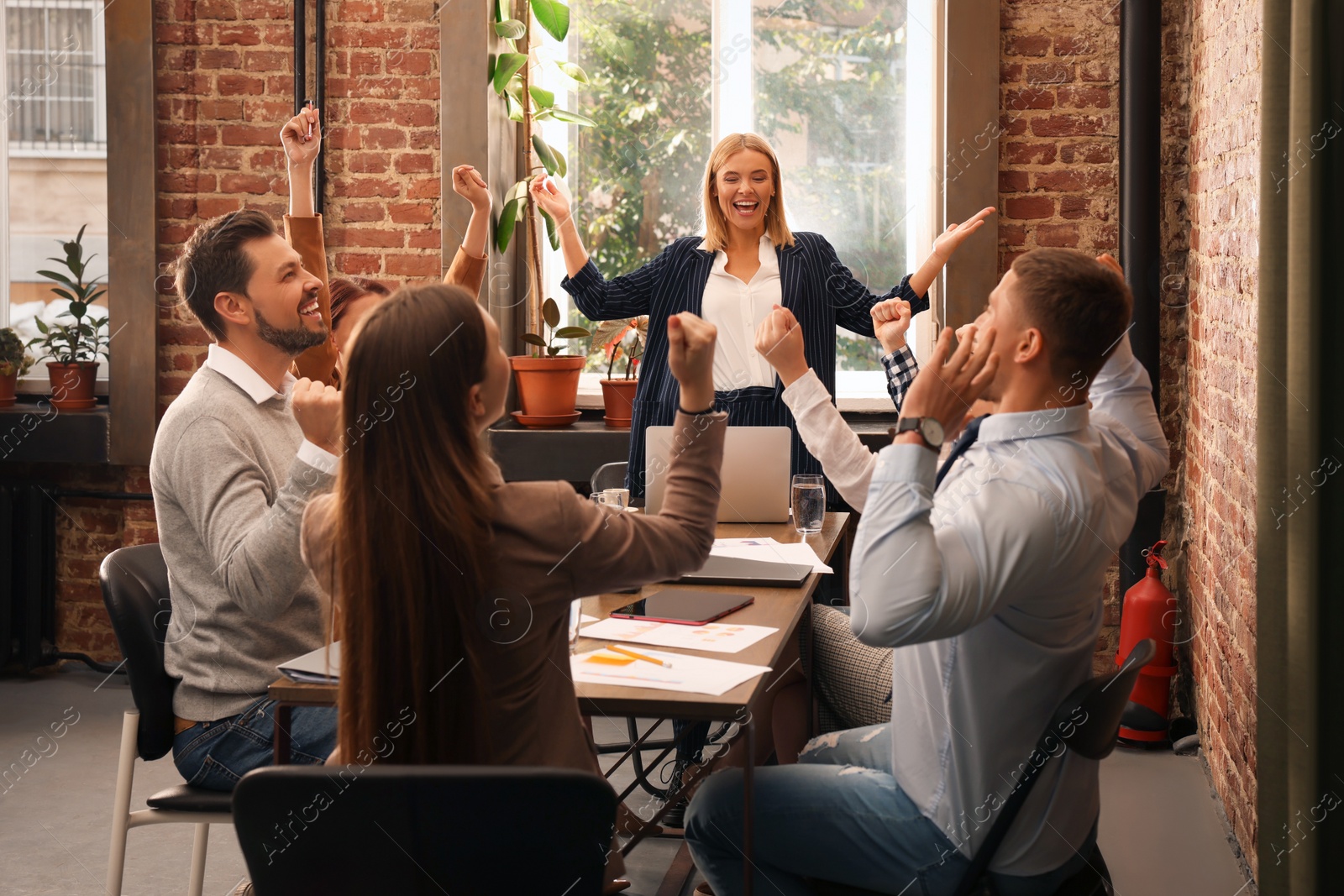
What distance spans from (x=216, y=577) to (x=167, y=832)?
4.59 feet

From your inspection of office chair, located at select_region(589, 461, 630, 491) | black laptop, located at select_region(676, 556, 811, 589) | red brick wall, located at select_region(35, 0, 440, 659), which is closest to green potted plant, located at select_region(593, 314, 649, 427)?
red brick wall, located at select_region(35, 0, 440, 659)

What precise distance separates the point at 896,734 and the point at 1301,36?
130 cm

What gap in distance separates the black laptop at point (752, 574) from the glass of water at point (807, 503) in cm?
26

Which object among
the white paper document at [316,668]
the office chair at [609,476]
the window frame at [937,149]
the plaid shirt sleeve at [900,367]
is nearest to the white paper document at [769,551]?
the plaid shirt sleeve at [900,367]

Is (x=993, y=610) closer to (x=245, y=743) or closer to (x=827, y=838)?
(x=827, y=838)

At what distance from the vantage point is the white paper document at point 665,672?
1582 mm

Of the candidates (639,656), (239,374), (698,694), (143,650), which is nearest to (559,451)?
(239,374)

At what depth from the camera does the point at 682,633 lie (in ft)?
6.09

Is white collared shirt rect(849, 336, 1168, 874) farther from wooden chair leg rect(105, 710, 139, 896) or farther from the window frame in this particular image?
the window frame

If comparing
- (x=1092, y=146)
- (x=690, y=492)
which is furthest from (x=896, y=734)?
(x=1092, y=146)

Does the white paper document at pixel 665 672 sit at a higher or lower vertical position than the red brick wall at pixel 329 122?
lower

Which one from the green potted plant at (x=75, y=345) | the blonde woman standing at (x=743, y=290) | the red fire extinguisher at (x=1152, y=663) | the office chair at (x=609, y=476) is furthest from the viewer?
the green potted plant at (x=75, y=345)

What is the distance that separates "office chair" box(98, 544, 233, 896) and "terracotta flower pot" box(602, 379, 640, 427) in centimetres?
229

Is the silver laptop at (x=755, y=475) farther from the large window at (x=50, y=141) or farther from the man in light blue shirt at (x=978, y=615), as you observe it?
the large window at (x=50, y=141)
